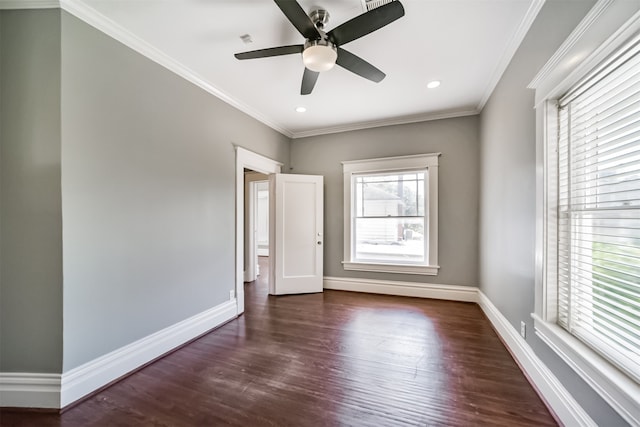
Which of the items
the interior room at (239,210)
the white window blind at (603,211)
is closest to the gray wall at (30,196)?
the interior room at (239,210)

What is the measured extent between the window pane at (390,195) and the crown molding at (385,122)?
2.70 ft

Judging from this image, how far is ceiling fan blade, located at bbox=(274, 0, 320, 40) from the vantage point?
153cm

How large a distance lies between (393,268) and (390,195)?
3.93ft

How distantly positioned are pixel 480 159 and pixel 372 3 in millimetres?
2726

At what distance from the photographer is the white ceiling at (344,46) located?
1871 mm

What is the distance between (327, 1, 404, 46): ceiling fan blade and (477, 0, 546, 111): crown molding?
1055mm

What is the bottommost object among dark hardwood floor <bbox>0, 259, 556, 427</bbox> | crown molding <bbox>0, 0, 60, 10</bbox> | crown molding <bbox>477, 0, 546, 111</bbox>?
dark hardwood floor <bbox>0, 259, 556, 427</bbox>

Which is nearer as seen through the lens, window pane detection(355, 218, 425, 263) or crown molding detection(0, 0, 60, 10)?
crown molding detection(0, 0, 60, 10)

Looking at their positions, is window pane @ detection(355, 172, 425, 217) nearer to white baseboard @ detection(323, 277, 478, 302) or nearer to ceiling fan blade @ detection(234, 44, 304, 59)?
white baseboard @ detection(323, 277, 478, 302)

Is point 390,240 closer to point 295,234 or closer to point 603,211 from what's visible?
point 295,234

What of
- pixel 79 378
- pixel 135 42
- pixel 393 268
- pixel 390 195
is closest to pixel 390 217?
pixel 390 195

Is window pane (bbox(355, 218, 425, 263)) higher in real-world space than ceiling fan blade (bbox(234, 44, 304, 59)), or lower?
lower

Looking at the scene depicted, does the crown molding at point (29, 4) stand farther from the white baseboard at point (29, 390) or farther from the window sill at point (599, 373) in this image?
the window sill at point (599, 373)

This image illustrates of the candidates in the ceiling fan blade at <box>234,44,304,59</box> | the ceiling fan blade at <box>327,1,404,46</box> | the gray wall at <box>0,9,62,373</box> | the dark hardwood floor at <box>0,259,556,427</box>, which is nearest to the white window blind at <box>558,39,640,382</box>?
the dark hardwood floor at <box>0,259,556,427</box>
